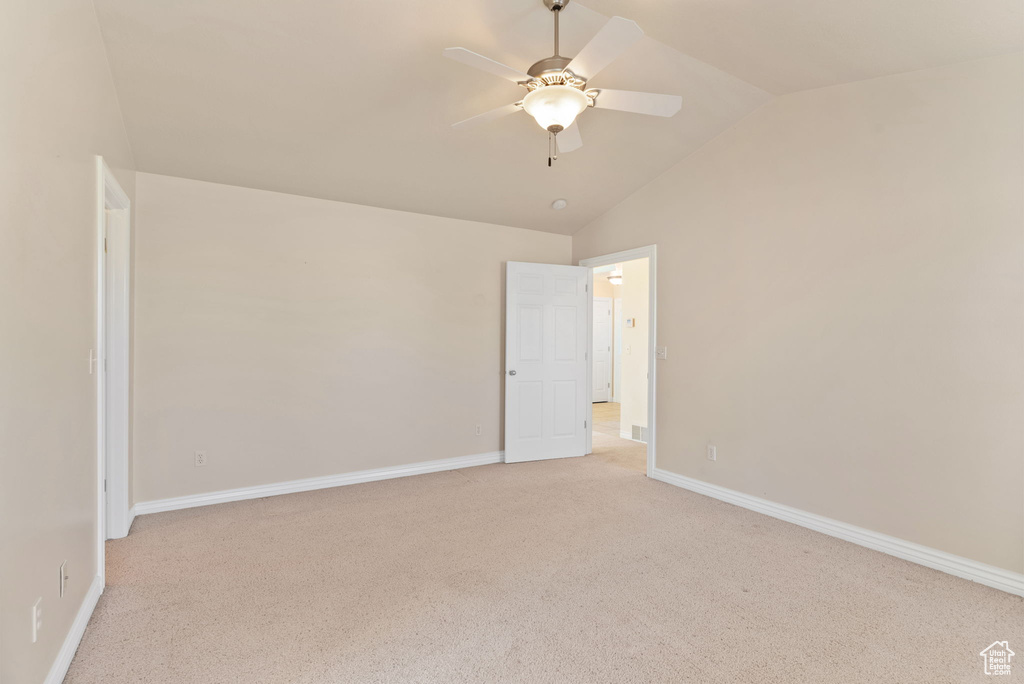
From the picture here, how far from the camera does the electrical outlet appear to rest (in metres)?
1.61

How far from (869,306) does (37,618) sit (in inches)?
166

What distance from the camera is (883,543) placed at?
3.01m

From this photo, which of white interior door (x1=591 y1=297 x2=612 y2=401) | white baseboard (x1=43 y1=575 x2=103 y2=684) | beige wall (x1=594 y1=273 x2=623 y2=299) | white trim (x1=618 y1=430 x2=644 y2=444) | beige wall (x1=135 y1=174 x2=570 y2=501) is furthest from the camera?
white interior door (x1=591 y1=297 x2=612 y2=401)

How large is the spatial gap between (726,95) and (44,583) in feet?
14.3

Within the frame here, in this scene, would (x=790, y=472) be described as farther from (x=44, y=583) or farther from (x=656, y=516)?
(x=44, y=583)

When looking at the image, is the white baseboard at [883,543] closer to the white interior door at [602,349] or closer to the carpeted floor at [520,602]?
the carpeted floor at [520,602]

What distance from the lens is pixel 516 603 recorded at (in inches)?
95.0

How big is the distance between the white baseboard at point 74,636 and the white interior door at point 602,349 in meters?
8.24

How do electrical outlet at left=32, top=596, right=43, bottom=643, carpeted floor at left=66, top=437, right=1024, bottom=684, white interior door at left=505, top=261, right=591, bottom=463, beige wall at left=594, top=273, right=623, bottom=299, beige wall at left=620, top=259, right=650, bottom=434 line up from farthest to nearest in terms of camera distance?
beige wall at left=594, top=273, right=623, bottom=299, beige wall at left=620, top=259, right=650, bottom=434, white interior door at left=505, top=261, right=591, bottom=463, carpeted floor at left=66, top=437, right=1024, bottom=684, electrical outlet at left=32, top=596, right=43, bottom=643

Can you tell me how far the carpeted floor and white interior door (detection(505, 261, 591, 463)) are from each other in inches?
56.1

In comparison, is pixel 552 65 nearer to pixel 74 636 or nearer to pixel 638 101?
pixel 638 101

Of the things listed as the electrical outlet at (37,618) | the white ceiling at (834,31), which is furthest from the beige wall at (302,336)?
the white ceiling at (834,31)

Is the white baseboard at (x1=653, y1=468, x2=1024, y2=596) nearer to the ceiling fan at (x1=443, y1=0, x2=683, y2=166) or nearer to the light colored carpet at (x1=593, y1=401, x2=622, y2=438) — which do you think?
the light colored carpet at (x1=593, y1=401, x2=622, y2=438)

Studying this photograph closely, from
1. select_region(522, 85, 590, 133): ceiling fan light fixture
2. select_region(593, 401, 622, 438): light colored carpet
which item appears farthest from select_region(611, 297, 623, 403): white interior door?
select_region(522, 85, 590, 133): ceiling fan light fixture
